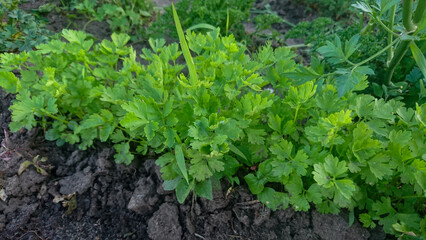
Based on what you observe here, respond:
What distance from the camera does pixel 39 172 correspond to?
6.07 feet

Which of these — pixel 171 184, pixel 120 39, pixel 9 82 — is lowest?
pixel 171 184

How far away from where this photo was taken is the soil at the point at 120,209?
5.44 ft

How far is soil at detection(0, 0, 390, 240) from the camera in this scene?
166cm

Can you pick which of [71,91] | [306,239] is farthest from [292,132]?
[71,91]

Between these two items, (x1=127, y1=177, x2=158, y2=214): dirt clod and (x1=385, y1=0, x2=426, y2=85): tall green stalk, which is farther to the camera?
(x1=127, y1=177, x2=158, y2=214): dirt clod

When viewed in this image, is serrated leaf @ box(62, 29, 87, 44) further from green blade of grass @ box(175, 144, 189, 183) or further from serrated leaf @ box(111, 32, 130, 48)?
green blade of grass @ box(175, 144, 189, 183)

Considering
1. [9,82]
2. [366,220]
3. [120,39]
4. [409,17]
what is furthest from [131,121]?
[409,17]

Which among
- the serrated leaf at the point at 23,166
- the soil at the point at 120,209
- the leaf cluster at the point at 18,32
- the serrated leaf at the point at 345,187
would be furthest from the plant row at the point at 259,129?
the leaf cluster at the point at 18,32

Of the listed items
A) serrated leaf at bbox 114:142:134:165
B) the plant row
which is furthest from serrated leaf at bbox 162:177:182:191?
serrated leaf at bbox 114:142:134:165

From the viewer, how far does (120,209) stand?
1775 mm

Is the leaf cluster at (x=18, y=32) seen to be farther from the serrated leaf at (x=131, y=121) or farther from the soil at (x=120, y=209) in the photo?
the serrated leaf at (x=131, y=121)

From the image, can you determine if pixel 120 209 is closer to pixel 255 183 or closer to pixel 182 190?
pixel 182 190

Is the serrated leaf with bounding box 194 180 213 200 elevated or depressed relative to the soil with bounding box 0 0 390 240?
elevated

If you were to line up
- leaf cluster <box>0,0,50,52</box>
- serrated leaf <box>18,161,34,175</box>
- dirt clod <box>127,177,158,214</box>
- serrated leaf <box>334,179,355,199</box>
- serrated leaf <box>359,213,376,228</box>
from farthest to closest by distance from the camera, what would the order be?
leaf cluster <box>0,0,50,52</box>
serrated leaf <box>18,161,34,175</box>
dirt clod <box>127,177,158,214</box>
serrated leaf <box>359,213,376,228</box>
serrated leaf <box>334,179,355,199</box>
